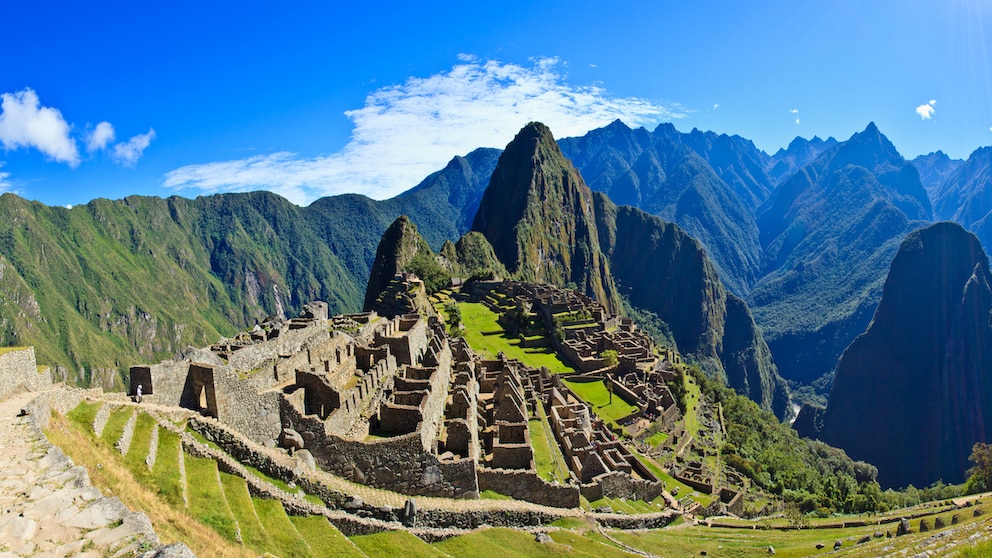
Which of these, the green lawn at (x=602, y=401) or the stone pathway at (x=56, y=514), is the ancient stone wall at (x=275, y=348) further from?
the green lawn at (x=602, y=401)

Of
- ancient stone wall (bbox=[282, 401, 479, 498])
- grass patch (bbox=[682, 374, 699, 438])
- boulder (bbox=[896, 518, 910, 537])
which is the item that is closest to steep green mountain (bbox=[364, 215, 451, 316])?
grass patch (bbox=[682, 374, 699, 438])

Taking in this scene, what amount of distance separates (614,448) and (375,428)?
17266mm

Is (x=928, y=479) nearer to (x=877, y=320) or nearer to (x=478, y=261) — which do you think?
(x=877, y=320)

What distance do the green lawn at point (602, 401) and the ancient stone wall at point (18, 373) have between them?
40.8 metres

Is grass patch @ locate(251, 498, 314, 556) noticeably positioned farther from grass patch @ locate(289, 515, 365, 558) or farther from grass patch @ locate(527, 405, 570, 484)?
grass patch @ locate(527, 405, 570, 484)

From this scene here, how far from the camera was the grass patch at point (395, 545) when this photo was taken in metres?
16.2

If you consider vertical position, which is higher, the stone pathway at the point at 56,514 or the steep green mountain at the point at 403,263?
the steep green mountain at the point at 403,263

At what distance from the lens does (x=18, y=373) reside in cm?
1561

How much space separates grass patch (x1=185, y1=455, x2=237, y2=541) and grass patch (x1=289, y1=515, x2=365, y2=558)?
2197mm

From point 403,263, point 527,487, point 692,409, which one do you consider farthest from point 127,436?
point 403,263

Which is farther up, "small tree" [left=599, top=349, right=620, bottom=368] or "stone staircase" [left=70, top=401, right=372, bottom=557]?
"stone staircase" [left=70, top=401, right=372, bottom=557]

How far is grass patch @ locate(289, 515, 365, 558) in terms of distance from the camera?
588 inches

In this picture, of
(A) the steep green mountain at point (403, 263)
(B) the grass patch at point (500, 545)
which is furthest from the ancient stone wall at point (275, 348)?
(A) the steep green mountain at point (403, 263)

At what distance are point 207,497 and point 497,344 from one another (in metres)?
58.3
